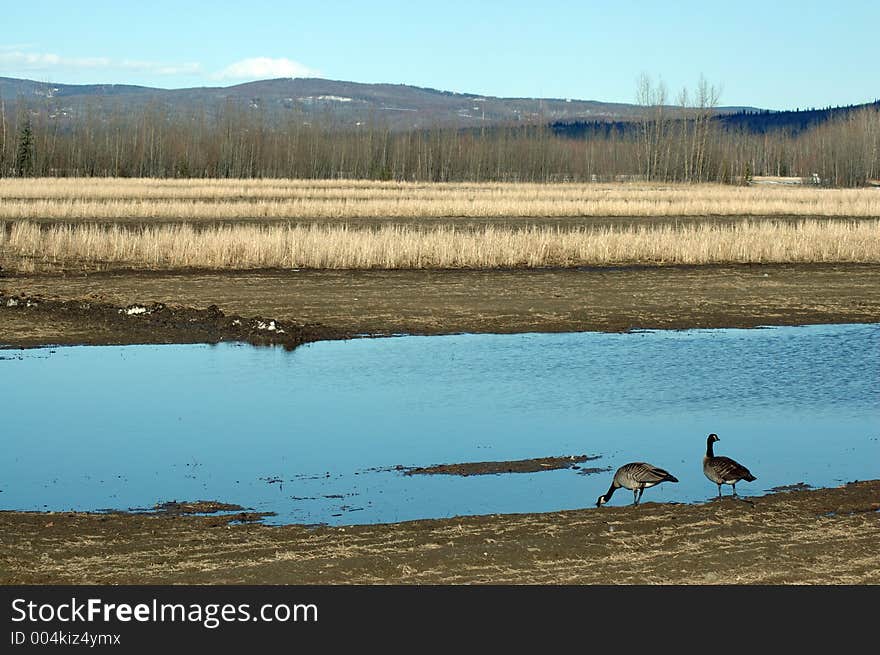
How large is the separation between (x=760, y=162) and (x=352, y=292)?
406 feet

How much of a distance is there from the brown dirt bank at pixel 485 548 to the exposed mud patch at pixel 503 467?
1.65 m

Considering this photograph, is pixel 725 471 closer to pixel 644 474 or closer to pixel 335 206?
pixel 644 474

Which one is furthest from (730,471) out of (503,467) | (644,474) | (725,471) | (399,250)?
(399,250)

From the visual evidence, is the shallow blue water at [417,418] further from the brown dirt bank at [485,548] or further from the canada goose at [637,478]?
the brown dirt bank at [485,548]

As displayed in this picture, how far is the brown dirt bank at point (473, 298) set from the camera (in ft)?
62.4

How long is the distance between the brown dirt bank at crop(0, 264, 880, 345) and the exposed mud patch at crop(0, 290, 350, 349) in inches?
2.7

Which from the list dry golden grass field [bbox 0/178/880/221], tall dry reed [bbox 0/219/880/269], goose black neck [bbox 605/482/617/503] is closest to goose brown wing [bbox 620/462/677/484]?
goose black neck [bbox 605/482/617/503]

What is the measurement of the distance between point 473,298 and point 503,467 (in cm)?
1167

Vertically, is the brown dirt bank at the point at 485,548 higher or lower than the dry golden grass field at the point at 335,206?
lower

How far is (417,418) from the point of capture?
12391 mm

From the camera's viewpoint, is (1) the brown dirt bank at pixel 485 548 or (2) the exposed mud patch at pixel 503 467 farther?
Answer: (2) the exposed mud patch at pixel 503 467

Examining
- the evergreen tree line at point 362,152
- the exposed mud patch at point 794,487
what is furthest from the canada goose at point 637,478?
the evergreen tree line at point 362,152

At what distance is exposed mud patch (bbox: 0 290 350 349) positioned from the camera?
17.8 metres
